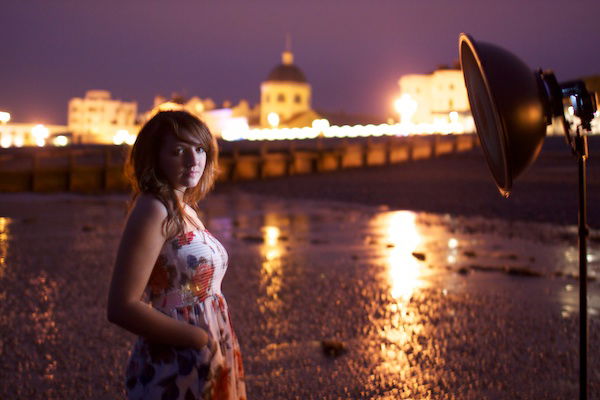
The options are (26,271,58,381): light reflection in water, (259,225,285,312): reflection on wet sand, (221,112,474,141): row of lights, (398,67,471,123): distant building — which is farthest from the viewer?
(398,67,471,123): distant building

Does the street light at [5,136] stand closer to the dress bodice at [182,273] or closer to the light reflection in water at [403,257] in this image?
the light reflection in water at [403,257]

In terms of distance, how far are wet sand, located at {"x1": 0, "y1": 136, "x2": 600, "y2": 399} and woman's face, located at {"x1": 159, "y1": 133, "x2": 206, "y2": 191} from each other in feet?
8.69

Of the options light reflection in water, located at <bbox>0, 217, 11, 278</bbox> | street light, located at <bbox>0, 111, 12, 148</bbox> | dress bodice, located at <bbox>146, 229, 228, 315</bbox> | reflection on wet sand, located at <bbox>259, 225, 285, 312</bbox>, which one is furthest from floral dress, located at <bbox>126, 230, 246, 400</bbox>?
street light, located at <bbox>0, 111, 12, 148</bbox>

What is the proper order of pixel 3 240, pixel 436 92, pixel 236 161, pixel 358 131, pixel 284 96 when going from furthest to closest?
pixel 284 96
pixel 436 92
pixel 358 131
pixel 236 161
pixel 3 240

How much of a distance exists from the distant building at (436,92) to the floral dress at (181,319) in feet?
281

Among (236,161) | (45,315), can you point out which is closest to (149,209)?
(45,315)

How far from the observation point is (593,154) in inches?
1419

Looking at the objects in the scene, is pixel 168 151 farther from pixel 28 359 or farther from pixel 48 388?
pixel 28 359

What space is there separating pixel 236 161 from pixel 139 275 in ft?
103

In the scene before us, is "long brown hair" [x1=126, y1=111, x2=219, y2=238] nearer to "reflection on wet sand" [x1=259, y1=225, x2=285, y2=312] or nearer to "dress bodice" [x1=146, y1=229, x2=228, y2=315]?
"dress bodice" [x1=146, y1=229, x2=228, y2=315]

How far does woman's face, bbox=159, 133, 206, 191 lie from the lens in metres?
2.33

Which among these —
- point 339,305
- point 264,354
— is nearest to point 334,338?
point 264,354

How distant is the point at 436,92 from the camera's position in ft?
302

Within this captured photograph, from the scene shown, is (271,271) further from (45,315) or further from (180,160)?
(180,160)
